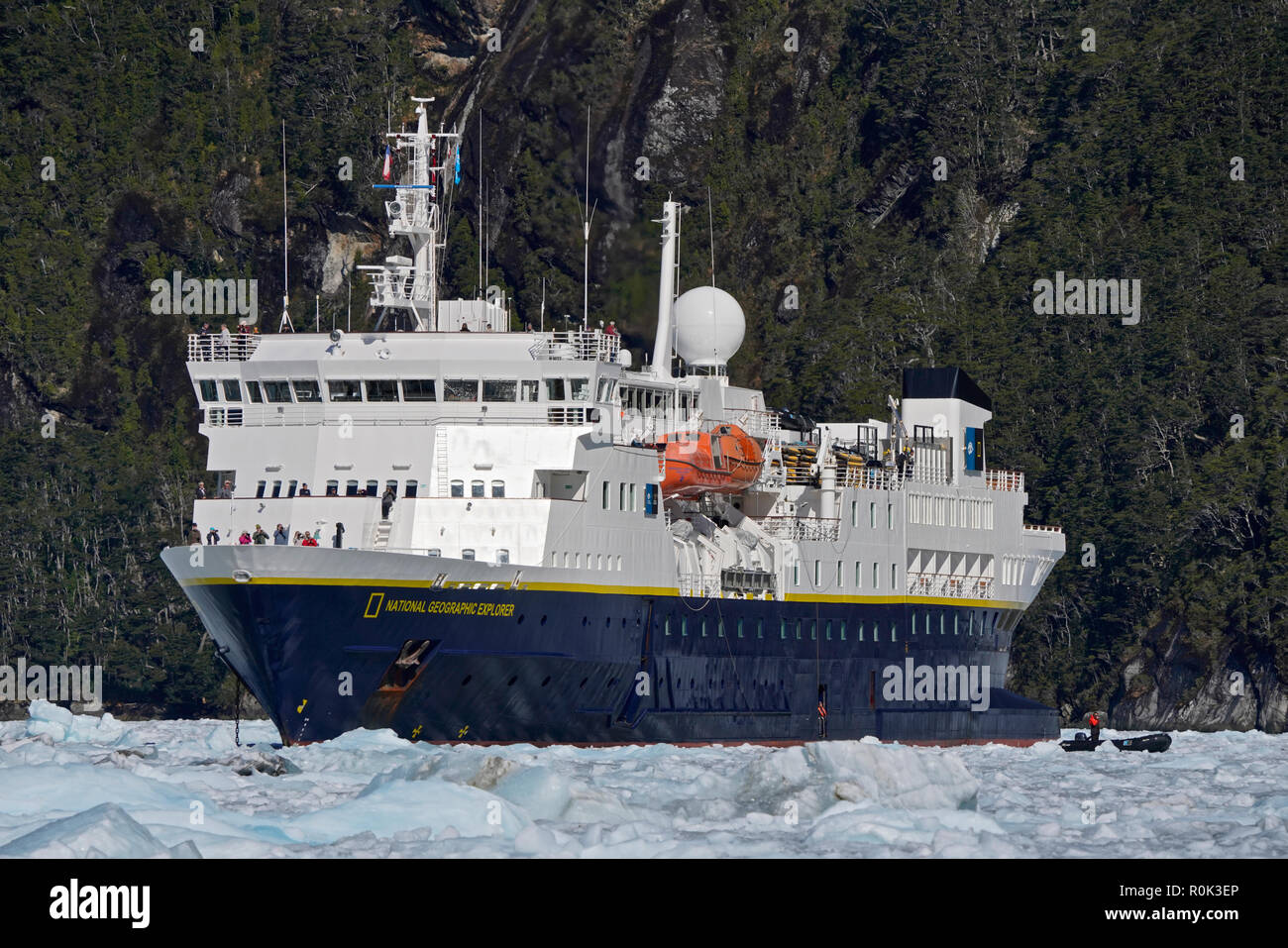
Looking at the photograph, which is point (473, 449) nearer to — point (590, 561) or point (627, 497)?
point (590, 561)

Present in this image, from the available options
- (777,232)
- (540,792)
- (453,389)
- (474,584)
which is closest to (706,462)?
(453,389)

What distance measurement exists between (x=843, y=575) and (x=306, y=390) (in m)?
18.1

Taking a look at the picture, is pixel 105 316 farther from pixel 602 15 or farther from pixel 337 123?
pixel 602 15

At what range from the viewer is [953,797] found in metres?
40.2

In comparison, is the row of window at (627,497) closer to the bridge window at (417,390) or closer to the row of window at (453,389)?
the row of window at (453,389)

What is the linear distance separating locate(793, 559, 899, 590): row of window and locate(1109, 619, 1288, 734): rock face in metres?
25.1

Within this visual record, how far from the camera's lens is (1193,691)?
88.8 metres

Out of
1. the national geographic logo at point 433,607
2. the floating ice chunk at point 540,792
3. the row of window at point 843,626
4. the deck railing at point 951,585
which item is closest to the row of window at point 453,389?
the national geographic logo at point 433,607

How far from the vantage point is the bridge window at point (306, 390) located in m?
55.0

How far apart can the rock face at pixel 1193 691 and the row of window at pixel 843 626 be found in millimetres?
17104

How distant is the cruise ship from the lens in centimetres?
5038

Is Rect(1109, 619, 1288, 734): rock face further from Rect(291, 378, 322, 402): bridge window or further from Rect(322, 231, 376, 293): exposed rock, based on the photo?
Rect(322, 231, 376, 293): exposed rock
